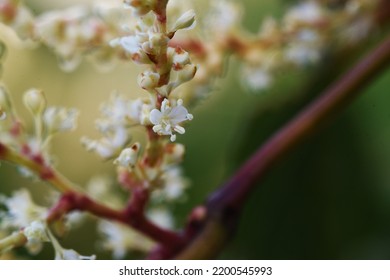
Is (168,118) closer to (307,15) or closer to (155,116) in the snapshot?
(155,116)

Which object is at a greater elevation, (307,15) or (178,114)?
(307,15)

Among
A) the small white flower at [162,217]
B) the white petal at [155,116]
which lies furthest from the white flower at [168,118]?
the small white flower at [162,217]

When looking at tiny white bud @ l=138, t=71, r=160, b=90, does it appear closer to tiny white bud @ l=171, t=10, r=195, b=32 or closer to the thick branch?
tiny white bud @ l=171, t=10, r=195, b=32

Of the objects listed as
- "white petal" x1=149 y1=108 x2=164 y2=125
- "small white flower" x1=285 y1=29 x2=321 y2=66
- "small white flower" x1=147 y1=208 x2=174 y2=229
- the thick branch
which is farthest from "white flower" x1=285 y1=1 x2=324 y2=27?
"white petal" x1=149 y1=108 x2=164 y2=125

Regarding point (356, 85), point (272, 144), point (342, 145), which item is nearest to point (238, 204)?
point (272, 144)

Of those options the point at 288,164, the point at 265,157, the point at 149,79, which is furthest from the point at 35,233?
the point at 288,164

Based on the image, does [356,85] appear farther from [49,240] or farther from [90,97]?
[90,97]

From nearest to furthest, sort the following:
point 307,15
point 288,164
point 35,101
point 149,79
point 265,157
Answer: point 149,79
point 35,101
point 265,157
point 307,15
point 288,164
